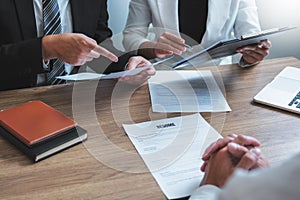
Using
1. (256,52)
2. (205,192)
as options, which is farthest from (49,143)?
(256,52)

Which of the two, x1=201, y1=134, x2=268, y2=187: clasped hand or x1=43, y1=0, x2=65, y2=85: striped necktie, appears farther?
x1=43, y1=0, x2=65, y2=85: striped necktie

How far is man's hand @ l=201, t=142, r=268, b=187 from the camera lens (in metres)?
0.75

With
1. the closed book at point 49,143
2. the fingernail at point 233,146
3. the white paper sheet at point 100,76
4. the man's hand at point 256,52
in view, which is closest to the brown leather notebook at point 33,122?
the closed book at point 49,143

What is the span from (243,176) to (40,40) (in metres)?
0.96

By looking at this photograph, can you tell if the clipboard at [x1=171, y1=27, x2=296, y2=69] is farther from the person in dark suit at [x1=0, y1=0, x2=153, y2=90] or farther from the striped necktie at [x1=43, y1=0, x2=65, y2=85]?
the striped necktie at [x1=43, y1=0, x2=65, y2=85]

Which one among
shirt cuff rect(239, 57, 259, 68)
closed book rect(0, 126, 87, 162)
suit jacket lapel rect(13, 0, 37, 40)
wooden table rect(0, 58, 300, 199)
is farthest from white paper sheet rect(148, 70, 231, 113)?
suit jacket lapel rect(13, 0, 37, 40)

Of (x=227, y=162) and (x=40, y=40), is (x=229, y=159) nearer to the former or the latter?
(x=227, y=162)

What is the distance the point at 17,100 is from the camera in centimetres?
120

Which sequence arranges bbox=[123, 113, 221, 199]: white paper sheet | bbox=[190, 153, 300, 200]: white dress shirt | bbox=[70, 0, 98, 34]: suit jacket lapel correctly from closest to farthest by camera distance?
bbox=[190, 153, 300, 200]: white dress shirt < bbox=[123, 113, 221, 199]: white paper sheet < bbox=[70, 0, 98, 34]: suit jacket lapel

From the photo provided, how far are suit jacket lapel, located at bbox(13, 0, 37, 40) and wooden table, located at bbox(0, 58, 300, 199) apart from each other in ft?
0.90

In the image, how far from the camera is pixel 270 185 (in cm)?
38

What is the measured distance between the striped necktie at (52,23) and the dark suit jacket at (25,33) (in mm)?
45

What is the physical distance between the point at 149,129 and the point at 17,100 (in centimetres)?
43

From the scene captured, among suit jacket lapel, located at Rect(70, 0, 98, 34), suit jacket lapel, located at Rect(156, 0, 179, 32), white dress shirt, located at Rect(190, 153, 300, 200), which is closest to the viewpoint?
white dress shirt, located at Rect(190, 153, 300, 200)
